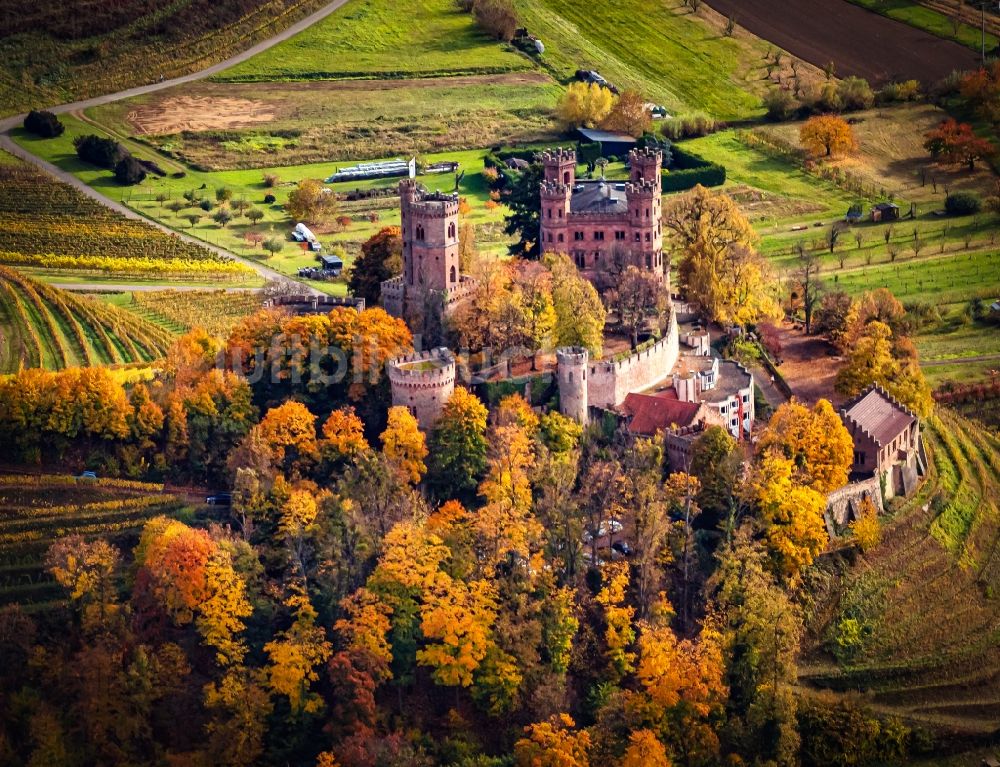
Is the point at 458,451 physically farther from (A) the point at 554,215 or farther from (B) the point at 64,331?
(B) the point at 64,331

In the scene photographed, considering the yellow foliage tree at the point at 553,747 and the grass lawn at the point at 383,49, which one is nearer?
the yellow foliage tree at the point at 553,747

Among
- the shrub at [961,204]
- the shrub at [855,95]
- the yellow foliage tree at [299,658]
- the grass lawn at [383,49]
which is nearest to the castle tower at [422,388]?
the yellow foliage tree at [299,658]

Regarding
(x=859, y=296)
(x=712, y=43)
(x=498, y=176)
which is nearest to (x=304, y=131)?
(x=498, y=176)

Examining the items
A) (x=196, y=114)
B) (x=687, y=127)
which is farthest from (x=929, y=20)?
(x=196, y=114)

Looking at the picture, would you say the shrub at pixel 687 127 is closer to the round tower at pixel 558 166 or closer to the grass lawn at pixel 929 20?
the grass lawn at pixel 929 20

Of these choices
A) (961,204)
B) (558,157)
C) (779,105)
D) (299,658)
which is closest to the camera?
(299,658)

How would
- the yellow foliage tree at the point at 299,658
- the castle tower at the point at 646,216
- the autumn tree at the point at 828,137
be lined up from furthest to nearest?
the autumn tree at the point at 828,137
the castle tower at the point at 646,216
the yellow foliage tree at the point at 299,658
